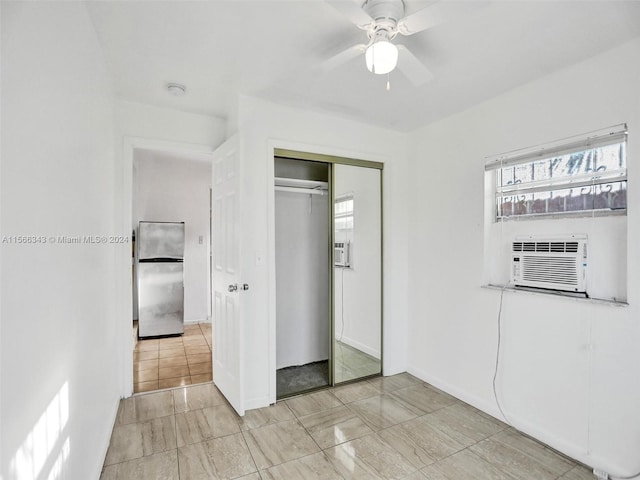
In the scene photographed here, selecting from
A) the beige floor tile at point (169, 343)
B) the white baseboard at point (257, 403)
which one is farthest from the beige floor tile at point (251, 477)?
the beige floor tile at point (169, 343)

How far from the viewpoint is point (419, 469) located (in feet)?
6.59

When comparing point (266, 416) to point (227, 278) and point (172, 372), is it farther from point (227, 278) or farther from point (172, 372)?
point (172, 372)

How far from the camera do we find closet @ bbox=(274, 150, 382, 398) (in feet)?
10.5

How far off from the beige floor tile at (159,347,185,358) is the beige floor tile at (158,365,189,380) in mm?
437

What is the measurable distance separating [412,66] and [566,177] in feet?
4.38

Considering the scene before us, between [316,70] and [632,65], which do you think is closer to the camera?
[632,65]

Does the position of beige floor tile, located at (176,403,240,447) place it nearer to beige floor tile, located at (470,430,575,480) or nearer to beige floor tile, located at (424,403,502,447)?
beige floor tile, located at (424,403,502,447)

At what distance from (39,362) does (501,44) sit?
8.67 feet

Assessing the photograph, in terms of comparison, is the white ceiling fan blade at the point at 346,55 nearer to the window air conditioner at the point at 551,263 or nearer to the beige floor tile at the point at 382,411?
the window air conditioner at the point at 551,263

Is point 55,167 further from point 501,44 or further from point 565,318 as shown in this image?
point 565,318

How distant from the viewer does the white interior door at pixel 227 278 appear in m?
2.57

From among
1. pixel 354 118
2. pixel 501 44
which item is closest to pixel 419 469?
pixel 501 44

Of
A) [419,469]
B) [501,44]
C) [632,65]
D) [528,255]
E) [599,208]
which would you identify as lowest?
[419,469]

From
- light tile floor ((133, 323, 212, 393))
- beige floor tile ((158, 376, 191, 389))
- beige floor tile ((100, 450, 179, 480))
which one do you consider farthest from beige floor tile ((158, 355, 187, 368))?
beige floor tile ((100, 450, 179, 480))
